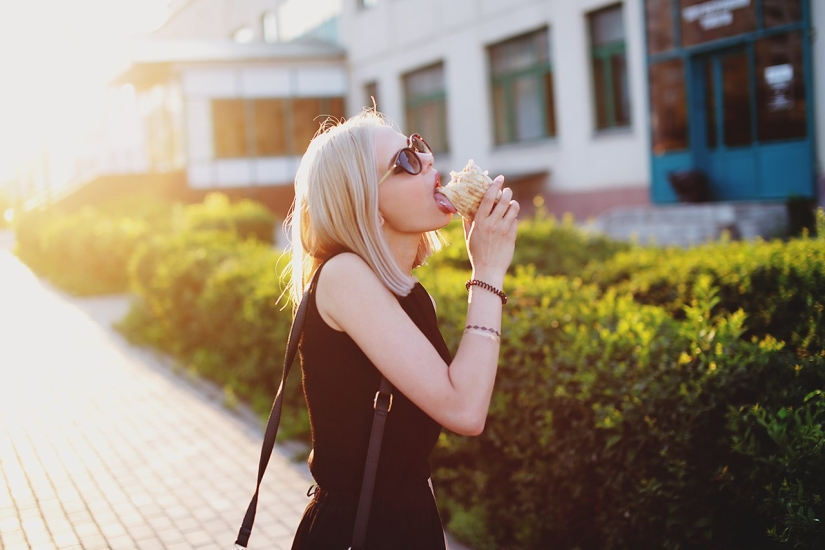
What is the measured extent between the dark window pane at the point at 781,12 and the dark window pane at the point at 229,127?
19.7 metres

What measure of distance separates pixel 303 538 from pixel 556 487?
7.12 feet

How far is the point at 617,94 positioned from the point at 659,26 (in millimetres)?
2085

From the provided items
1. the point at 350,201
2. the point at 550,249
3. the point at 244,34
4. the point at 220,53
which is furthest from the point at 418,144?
the point at 244,34

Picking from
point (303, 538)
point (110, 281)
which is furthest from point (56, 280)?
point (303, 538)

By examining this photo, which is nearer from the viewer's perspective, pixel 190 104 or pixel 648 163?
pixel 648 163

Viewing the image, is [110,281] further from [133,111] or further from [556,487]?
[133,111]

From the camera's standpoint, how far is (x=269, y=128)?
104 ft

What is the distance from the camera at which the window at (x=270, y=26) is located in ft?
123

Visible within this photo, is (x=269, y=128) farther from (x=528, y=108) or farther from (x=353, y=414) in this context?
(x=353, y=414)

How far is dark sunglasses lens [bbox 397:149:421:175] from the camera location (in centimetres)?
237

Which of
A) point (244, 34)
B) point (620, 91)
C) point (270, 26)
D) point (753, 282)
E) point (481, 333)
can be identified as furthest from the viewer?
point (244, 34)

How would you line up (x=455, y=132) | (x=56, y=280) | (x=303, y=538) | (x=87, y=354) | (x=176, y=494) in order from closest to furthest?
(x=303, y=538) → (x=176, y=494) → (x=87, y=354) → (x=56, y=280) → (x=455, y=132)

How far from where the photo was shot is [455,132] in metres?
25.4

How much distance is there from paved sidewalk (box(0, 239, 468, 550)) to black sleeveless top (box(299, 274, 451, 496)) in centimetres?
283
